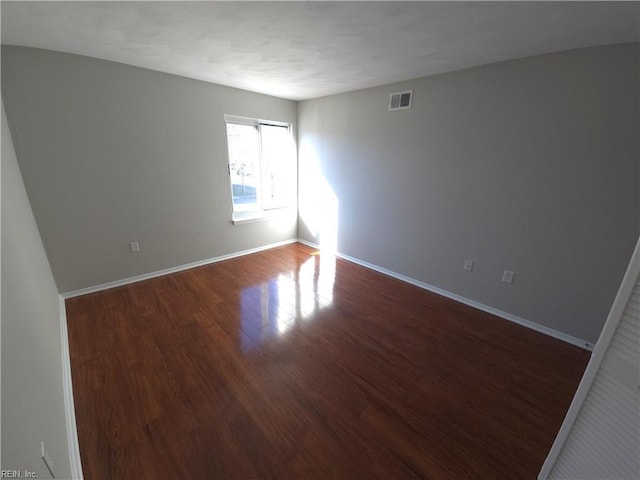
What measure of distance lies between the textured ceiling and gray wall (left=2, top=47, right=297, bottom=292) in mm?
268

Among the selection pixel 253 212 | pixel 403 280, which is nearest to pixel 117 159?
pixel 253 212

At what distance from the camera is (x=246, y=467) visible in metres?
1.29

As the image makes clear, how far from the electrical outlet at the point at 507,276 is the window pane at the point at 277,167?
10.5ft

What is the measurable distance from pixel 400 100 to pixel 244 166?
2.26 m

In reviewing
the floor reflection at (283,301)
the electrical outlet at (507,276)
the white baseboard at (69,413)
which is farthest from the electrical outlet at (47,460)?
the electrical outlet at (507,276)

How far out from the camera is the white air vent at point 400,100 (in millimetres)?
2836

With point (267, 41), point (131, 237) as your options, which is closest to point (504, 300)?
point (267, 41)

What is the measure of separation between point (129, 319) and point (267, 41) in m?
2.67

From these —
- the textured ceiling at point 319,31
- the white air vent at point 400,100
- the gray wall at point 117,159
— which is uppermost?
the textured ceiling at point 319,31

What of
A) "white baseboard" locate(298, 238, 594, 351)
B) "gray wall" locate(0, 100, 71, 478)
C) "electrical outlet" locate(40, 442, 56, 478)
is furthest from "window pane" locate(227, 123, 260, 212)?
"electrical outlet" locate(40, 442, 56, 478)

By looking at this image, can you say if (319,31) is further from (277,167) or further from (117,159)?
(277,167)

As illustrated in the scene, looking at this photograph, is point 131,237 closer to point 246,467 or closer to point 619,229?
point 246,467

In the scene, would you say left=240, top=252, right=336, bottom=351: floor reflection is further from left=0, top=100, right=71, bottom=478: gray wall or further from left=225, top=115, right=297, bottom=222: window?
left=225, top=115, right=297, bottom=222: window

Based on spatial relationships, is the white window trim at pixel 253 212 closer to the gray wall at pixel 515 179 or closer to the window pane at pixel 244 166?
the window pane at pixel 244 166
